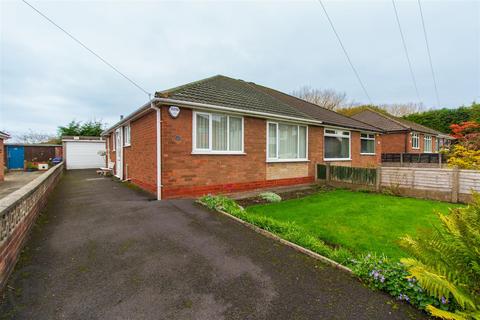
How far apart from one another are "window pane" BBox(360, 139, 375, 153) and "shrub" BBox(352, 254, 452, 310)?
13720 millimetres

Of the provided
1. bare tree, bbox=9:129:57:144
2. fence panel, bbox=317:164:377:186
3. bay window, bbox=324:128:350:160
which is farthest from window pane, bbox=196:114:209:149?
bare tree, bbox=9:129:57:144

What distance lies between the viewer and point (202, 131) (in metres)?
7.50

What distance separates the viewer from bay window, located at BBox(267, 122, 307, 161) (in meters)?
9.67

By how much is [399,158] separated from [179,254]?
74.9ft

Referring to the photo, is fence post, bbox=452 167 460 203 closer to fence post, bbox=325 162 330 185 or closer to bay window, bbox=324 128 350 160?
fence post, bbox=325 162 330 185

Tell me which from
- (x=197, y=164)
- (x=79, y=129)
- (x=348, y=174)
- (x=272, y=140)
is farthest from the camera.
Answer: (x=79, y=129)

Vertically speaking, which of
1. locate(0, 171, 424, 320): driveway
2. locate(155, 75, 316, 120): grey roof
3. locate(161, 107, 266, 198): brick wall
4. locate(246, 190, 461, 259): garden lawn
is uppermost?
locate(155, 75, 316, 120): grey roof

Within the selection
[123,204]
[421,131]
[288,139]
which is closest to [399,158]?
[421,131]

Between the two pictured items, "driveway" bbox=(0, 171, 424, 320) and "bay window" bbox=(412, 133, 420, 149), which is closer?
"driveway" bbox=(0, 171, 424, 320)

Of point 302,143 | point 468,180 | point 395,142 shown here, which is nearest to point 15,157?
point 302,143

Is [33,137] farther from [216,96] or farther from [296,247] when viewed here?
[296,247]

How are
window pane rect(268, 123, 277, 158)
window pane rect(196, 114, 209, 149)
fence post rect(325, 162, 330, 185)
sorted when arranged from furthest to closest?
fence post rect(325, 162, 330, 185) → window pane rect(268, 123, 277, 158) → window pane rect(196, 114, 209, 149)

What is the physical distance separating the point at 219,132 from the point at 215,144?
471 millimetres

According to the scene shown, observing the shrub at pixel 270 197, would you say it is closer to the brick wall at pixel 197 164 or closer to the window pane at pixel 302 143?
the brick wall at pixel 197 164
